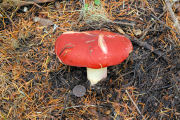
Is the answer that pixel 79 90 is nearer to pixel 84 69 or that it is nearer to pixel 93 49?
pixel 84 69

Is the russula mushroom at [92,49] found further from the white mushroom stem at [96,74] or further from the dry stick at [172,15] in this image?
the dry stick at [172,15]

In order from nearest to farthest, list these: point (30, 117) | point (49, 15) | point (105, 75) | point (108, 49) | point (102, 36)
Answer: point (108, 49)
point (102, 36)
point (30, 117)
point (105, 75)
point (49, 15)

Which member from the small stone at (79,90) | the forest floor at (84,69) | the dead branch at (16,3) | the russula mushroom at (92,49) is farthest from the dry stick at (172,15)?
the dead branch at (16,3)

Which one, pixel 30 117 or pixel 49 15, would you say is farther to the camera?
pixel 49 15

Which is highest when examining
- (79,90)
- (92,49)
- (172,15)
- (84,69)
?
(172,15)

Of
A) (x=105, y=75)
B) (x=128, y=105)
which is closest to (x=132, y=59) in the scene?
(x=105, y=75)

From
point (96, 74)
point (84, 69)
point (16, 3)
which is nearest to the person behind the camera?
point (96, 74)

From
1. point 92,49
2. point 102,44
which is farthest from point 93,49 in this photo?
point 102,44

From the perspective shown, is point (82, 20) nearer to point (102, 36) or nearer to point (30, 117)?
point (102, 36)
